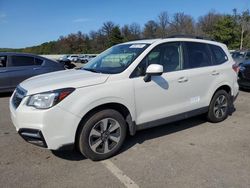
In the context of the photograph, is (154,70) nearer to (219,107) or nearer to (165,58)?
(165,58)

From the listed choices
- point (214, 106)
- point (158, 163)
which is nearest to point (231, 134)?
point (214, 106)

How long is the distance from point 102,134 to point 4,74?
6298mm

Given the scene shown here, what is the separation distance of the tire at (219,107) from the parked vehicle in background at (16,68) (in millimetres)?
6213

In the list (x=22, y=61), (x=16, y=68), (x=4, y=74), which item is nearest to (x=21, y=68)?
(x=16, y=68)

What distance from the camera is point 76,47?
8162 cm

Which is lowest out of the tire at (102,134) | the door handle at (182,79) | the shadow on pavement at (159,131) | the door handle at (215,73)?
the shadow on pavement at (159,131)

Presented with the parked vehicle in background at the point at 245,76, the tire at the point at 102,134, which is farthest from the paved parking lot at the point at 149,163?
the parked vehicle in background at the point at 245,76

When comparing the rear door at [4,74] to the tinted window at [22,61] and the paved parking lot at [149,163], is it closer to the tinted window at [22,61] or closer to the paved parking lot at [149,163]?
the tinted window at [22,61]

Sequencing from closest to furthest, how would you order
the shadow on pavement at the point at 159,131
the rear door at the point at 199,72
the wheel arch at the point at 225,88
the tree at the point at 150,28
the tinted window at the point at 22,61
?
the shadow on pavement at the point at 159,131 < the rear door at the point at 199,72 < the wheel arch at the point at 225,88 < the tinted window at the point at 22,61 < the tree at the point at 150,28

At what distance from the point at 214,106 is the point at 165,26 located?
246ft

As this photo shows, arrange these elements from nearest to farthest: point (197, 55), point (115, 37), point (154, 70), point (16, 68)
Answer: point (154, 70) → point (197, 55) → point (16, 68) → point (115, 37)

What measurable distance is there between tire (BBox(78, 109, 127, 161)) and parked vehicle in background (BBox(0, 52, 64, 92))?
619 centimetres

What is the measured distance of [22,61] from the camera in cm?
954

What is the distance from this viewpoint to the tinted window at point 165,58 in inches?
177
